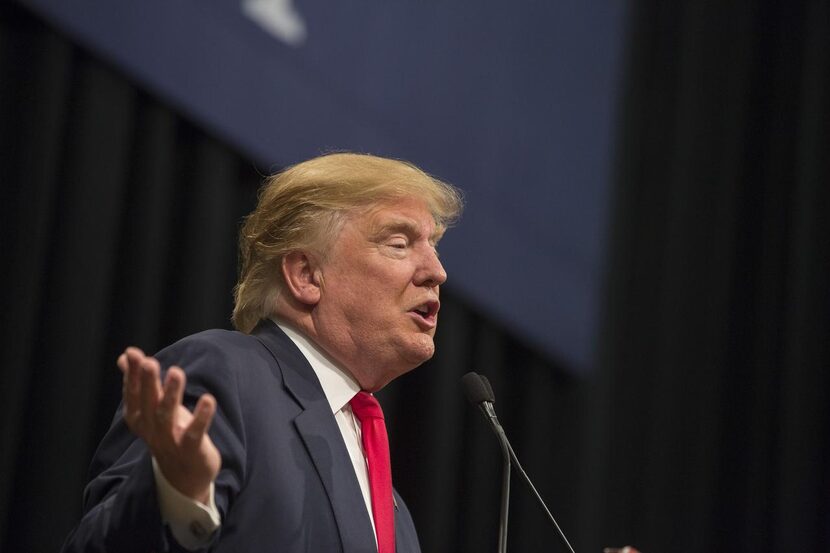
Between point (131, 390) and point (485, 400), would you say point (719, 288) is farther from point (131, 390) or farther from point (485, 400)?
point (131, 390)

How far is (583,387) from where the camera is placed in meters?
4.57

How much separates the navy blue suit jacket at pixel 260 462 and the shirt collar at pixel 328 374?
103 millimetres

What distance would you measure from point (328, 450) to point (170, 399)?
520 millimetres

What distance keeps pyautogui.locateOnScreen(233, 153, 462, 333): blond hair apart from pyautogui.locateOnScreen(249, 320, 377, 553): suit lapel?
0.77ft

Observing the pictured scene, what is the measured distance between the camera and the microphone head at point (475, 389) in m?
2.14

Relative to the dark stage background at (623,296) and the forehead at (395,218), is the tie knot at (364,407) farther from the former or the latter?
the dark stage background at (623,296)

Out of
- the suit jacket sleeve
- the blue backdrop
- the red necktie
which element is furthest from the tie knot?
the blue backdrop

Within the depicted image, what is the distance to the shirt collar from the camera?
2068 mm

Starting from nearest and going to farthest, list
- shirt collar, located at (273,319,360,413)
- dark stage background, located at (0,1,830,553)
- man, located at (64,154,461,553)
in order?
man, located at (64,154,461,553) → shirt collar, located at (273,319,360,413) → dark stage background, located at (0,1,830,553)

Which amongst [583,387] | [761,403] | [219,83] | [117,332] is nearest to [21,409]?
[117,332]

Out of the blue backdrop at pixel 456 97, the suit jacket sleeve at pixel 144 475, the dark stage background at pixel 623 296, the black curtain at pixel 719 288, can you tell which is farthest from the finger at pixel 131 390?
the black curtain at pixel 719 288

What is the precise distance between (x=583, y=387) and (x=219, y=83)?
2.04 m

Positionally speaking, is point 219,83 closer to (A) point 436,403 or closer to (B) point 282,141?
(B) point 282,141

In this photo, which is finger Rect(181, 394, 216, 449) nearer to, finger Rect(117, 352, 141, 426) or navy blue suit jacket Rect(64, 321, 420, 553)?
finger Rect(117, 352, 141, 426)
